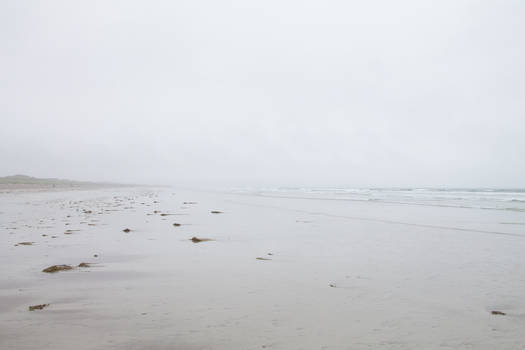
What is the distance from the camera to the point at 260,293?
4730 millimetres

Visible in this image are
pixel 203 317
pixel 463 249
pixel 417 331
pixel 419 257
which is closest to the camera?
pixel 417 331

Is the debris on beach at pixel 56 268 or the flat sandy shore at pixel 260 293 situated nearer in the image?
the flat sandy shore at pixel 260 293

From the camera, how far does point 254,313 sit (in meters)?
3.92

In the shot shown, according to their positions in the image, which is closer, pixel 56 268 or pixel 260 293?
pixel 260 293

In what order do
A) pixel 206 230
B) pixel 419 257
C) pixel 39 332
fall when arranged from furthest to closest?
pixel 206 230 → pixel 419 257 → pixel 39 332

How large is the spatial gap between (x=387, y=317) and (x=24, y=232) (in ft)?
32.7

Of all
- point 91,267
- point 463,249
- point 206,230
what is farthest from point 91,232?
point 463,249

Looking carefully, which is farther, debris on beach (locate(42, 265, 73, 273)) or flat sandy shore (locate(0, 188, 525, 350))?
debris on beach (locate(42, 265, 73, 273))

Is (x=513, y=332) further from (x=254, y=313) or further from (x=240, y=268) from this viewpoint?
(x=240, y=268)

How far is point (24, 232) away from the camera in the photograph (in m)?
9.78

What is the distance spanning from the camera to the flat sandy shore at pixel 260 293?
3270 mm

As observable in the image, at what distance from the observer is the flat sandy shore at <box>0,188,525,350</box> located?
3.27 meters

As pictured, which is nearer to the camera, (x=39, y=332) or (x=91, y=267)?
(x=39, y=332)

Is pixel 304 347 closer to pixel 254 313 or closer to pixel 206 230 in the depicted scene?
pixel 254 313
